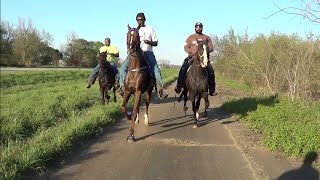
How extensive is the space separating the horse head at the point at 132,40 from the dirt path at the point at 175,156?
2170mm

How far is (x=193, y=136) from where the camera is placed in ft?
34.2

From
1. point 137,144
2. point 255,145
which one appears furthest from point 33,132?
point 255,145

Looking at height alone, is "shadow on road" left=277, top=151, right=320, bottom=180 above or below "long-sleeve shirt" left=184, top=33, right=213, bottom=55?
below

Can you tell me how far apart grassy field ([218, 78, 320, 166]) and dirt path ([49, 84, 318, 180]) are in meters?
0.37

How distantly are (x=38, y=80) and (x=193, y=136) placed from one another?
3065 centimetres

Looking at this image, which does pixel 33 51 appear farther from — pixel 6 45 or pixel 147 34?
pixel 147 34

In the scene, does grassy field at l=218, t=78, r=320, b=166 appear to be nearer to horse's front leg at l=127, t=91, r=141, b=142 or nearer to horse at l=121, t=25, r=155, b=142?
horse's front leg at l=127, t=91, r=141, b=142

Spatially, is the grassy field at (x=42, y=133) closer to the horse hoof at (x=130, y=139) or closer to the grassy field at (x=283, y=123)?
the horse hoof at (x=130, y=139)

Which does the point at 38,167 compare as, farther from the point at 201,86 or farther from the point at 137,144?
the point at 201,86

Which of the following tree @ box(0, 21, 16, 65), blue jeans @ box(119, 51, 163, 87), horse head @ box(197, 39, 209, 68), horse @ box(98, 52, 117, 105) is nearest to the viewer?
blue jeans @ box(119, 51, 163, 87)

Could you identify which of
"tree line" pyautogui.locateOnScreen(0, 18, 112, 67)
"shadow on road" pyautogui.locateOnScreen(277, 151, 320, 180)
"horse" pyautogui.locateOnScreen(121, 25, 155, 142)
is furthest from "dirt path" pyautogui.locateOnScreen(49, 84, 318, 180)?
"tree line" pyautogui.locateOnScreen(0, 18, 112, 67)

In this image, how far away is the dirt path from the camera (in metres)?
7.02

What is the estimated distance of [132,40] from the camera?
9.65 m

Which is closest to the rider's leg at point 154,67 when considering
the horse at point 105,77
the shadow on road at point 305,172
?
the shadow on road at point 305,172
